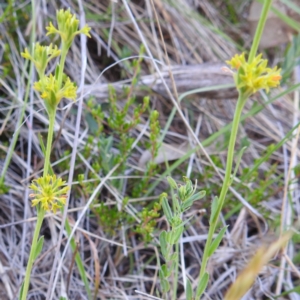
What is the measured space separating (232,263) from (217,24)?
4.23 feet

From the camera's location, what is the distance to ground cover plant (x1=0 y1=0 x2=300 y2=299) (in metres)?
1.30

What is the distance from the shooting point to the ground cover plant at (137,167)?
1303 mm

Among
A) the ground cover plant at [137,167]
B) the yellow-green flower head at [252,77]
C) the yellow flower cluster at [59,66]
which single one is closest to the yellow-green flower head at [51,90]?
the yellow flower cluster at [59,66]

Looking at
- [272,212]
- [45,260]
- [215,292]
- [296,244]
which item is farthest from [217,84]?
[45,260]

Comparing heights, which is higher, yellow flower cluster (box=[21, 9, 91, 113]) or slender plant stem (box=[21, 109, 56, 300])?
yellow flower cluster (box=[21, 9, 91, 113])

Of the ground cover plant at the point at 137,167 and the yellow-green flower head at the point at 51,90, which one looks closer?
the yellow-green flower head at the point at 51,90

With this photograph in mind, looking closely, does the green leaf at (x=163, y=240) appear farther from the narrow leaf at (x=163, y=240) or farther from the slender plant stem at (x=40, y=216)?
the slender plant stem at (x=40, y=216)

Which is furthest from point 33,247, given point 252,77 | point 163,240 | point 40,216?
point 252,77

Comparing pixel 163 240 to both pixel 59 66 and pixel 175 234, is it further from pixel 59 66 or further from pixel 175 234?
pixel 59 66

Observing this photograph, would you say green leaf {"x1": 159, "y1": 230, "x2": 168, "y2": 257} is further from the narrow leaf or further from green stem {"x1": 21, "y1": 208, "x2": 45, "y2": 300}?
green stem {"x1": 21, "y1": 208, "x2": 45, "y2": 300}

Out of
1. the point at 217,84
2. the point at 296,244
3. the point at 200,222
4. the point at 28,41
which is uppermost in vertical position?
the point at 28,41

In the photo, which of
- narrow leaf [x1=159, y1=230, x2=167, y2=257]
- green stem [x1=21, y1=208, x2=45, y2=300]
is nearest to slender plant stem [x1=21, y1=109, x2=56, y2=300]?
green stem [x1=21, y1=208, x2=45, y2=300]

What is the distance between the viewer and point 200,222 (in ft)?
5.05

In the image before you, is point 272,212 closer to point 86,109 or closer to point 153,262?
point 153,262
